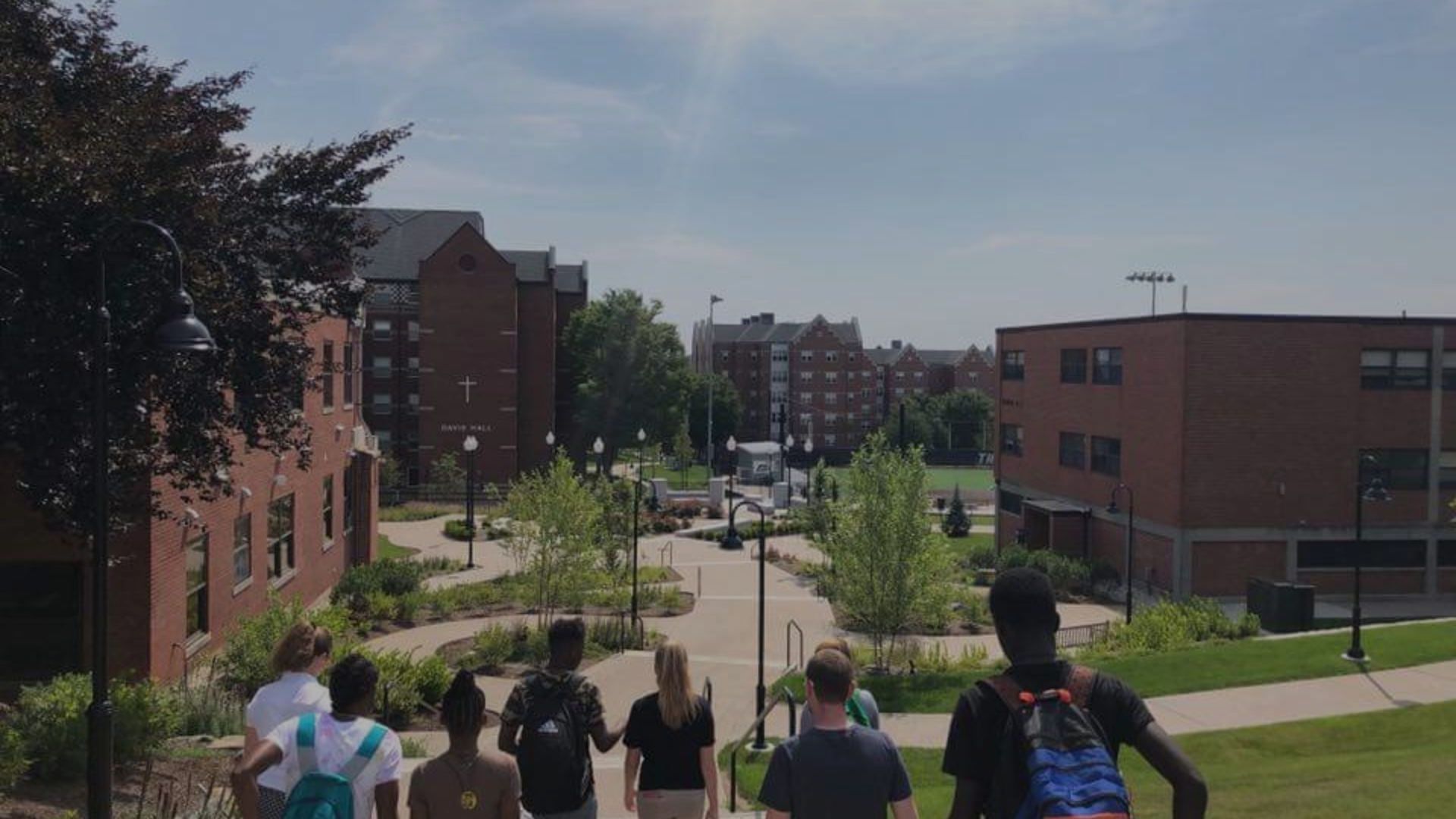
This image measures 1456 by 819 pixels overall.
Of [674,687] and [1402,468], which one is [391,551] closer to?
[1402,468]

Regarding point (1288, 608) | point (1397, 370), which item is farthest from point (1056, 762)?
point (1397, 370)

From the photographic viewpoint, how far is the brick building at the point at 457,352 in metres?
67.3

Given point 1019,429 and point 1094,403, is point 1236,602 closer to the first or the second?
point 1094,403

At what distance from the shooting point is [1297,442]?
113ft

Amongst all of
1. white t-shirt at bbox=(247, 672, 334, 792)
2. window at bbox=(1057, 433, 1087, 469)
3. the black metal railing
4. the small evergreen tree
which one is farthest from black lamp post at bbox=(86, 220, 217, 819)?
the small evergreen tree

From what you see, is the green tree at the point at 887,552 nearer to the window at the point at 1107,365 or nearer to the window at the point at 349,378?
the window at the point at 349,378

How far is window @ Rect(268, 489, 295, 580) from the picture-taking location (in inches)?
959

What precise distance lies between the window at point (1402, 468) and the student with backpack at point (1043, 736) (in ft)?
118

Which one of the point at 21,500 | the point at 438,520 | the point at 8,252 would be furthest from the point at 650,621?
the point at 438,520

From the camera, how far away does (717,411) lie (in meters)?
104

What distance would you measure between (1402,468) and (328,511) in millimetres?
32907

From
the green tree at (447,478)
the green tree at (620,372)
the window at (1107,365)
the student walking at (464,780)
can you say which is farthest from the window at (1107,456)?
the green tree at (620,372)

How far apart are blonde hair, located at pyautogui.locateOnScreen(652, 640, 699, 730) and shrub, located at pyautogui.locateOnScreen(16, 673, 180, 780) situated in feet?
24.2

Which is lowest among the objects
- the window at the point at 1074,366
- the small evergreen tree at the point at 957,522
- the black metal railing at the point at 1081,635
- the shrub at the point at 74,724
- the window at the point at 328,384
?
the small evergreen tree at the point at 957,522
